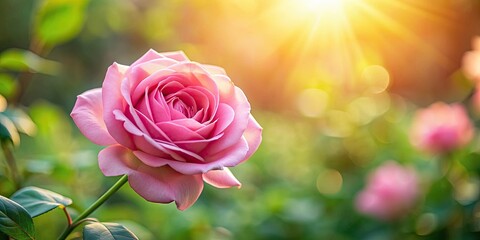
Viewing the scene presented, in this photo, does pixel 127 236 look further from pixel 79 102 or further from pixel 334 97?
pixel 334 97

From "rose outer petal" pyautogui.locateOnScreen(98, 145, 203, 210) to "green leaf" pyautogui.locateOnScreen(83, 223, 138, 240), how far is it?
0.18 ft

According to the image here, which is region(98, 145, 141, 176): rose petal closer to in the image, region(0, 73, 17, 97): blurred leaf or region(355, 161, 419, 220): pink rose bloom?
region(0, 73, 17, 97): blurred leaf

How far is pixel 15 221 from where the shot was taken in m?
0.59

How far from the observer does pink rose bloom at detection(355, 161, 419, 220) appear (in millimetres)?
1625

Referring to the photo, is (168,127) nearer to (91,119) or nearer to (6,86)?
(91,119)

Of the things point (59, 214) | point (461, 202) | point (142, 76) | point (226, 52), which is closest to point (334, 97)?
point (461, 202)

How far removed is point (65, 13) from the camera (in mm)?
1105

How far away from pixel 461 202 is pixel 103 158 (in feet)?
3.61

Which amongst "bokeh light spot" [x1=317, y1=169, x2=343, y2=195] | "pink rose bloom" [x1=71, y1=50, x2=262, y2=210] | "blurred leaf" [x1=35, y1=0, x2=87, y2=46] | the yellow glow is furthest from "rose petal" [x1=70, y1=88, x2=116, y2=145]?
the yellow glow

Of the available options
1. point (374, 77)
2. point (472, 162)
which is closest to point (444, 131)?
point (472, 162)

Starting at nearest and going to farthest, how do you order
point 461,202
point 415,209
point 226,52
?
point 461,202, point 415,209, point 226,52

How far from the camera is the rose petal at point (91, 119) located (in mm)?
592

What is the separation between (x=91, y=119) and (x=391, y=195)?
118 cm

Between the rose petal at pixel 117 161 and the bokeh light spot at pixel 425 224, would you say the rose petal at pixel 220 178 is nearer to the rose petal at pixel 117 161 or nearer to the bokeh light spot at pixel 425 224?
the rose petal at pixel 117 161
